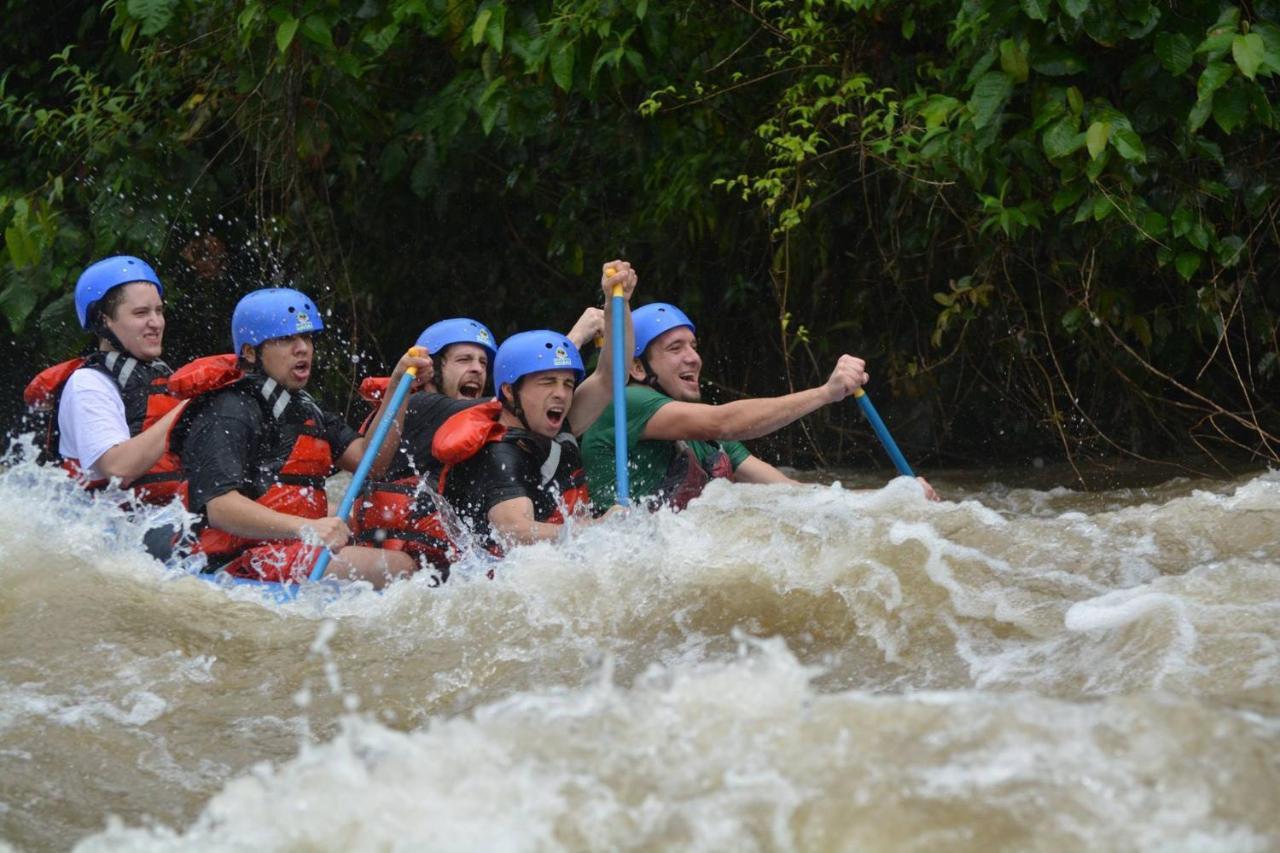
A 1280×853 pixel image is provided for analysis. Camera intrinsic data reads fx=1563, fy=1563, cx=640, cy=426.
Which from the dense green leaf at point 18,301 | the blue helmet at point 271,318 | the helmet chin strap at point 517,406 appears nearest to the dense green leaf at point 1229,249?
the helmet chin strap at point 517,406

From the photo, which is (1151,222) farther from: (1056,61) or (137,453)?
(137,453)

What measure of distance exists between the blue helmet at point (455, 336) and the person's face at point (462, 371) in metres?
0.02

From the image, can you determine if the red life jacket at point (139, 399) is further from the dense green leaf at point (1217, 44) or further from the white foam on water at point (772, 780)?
the dense green leaf at point (1217, 44)

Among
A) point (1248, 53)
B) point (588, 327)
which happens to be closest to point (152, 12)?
point (588, 327)

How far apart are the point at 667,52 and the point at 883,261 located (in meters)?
1.43

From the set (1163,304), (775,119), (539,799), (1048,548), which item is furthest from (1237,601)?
(775,119)

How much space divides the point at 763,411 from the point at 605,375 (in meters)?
0.69

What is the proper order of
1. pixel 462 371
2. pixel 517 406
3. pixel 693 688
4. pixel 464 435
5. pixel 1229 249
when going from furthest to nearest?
pixel 462 371 < pixel 1229 249 < pixel 517 406 < pixel 464 435 < pixel 693 688

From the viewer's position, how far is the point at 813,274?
8.02 m

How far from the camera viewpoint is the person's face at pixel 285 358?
5180 millimetres

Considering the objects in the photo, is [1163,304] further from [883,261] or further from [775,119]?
[775,119]

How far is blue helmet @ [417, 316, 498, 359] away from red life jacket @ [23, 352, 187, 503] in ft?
3.21

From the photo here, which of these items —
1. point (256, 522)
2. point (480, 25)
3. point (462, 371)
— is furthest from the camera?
point (480, 25)

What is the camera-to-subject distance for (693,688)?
8.84 feet
